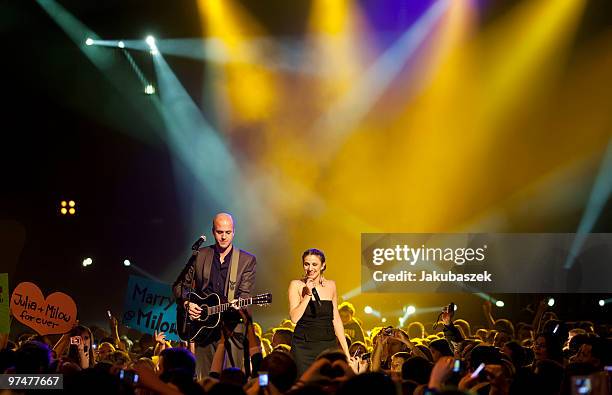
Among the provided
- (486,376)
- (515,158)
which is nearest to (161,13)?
(515,158)

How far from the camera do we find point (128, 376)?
466cm

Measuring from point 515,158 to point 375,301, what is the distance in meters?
4.43

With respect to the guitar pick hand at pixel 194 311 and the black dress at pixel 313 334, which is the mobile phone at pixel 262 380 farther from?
the black dress at pixel 313 334

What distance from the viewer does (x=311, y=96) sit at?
18312 millimetres

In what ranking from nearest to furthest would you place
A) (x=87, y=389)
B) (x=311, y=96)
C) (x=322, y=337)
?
(x=87, y=389)
(x=322, y=337)
(x=311, y=96)

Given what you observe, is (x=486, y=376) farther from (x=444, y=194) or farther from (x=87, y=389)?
(x=444, y=194)

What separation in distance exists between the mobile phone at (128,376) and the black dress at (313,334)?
3.03m

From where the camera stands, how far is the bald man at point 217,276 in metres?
7.62

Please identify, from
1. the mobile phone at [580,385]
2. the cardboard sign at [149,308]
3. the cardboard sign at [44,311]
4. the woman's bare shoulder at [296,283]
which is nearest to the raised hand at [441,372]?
the mobile phone at [580,385]

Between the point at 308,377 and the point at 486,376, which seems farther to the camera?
the point at 486,376

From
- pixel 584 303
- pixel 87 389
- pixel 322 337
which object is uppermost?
pixel 584 303

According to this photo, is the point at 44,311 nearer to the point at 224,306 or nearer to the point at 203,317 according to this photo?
the point at 203,317

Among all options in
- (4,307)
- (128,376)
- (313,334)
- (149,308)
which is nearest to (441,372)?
(128,376)

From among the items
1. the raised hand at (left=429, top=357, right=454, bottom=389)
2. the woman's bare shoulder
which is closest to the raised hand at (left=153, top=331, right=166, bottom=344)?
the woman's bare shoulder
